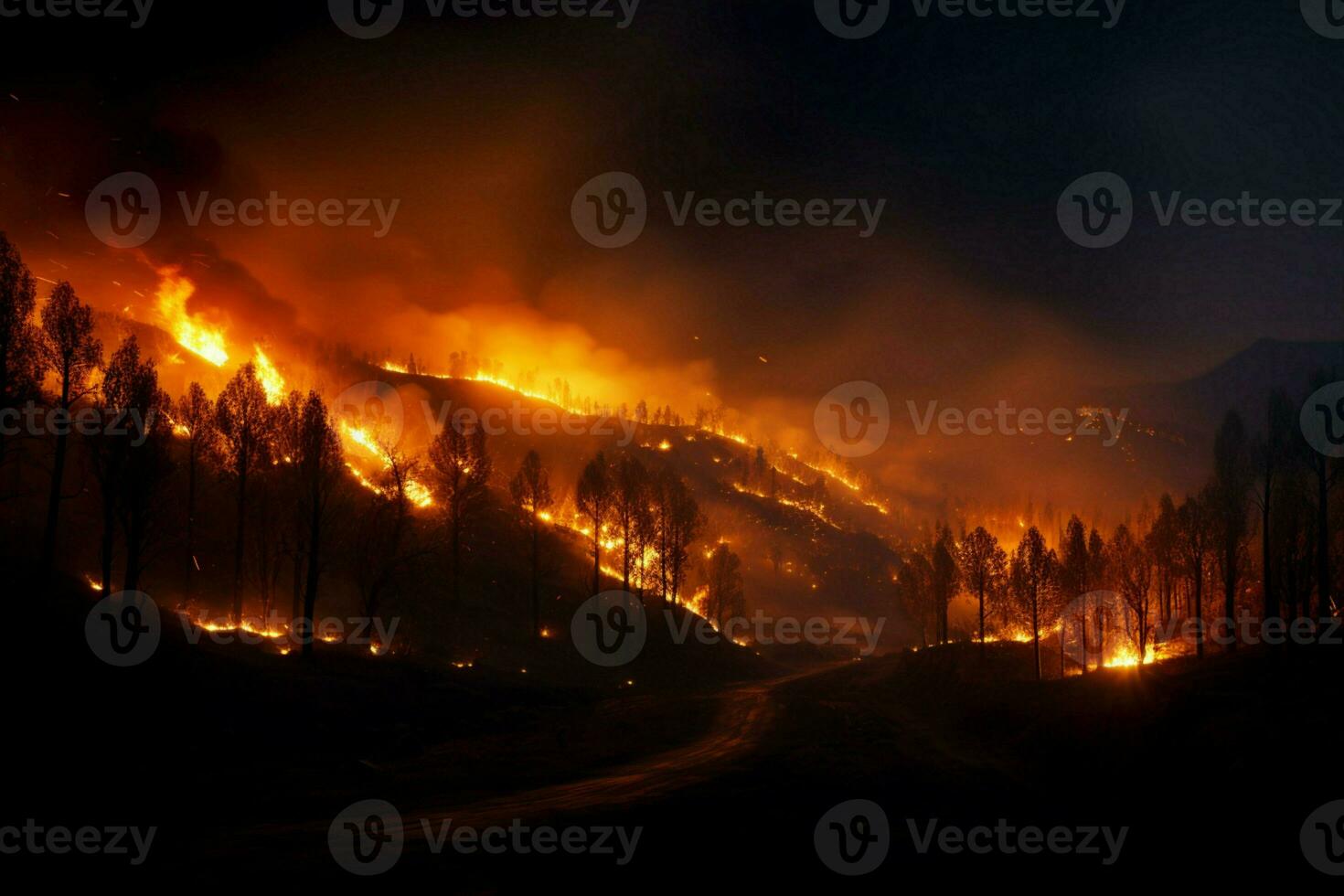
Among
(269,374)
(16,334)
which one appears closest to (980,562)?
(16,334)

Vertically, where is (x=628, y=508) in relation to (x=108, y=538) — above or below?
above

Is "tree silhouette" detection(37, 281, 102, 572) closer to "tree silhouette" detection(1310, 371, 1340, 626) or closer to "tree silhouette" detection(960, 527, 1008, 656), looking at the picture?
"tree silhouette" detection(960, 527, 1008, 656)

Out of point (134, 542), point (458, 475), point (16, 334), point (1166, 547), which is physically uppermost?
point (16, 334)

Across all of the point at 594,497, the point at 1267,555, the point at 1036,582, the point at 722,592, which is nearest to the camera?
A: the point at 1267,555

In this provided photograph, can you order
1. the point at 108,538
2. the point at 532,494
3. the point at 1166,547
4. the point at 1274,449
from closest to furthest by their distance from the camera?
1. the point at 108,538
2. the point at 1274,449
3. the point at 1166,547
4. the point at 532,494

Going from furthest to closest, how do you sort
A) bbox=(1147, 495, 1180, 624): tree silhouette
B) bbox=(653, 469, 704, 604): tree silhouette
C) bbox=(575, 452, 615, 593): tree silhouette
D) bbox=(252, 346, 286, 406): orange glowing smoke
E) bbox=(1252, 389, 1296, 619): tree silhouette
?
bbox=(252, 346, 286, 406): orange glowing smoke, bbox=(653, 469, 704, 604): tree silhouette, bbox=(575, 452, 615, 593): tree silhouette, bbox=(1147, 495, 1180, 624): tree silhouette, bbox=(1252, 389, 1296, 619): tree silhouette

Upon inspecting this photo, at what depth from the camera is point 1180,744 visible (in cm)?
2550

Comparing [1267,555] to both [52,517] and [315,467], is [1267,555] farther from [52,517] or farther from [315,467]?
[52,517]

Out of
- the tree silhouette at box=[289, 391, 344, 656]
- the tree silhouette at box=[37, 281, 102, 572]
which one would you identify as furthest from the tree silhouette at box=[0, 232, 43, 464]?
the tree silhouette at box=[289, 391, 344, 656]

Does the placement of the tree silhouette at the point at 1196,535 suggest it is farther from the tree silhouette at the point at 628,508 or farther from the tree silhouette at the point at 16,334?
the tree silhouette at the point at 16,334

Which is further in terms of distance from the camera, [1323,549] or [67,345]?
[1323,549]

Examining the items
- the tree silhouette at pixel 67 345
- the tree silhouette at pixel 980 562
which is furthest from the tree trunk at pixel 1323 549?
the tree silhouette at pixel 67 345

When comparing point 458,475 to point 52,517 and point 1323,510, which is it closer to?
point 52,517

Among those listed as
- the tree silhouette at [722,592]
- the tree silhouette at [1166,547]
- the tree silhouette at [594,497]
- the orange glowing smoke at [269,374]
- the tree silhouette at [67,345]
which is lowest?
the tree silhouette at [722,592]
